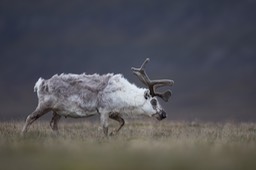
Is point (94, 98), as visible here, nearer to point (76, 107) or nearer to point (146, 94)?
point (76, 107)

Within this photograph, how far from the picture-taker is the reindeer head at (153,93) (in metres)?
15.8

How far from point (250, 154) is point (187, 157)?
112 centimetres

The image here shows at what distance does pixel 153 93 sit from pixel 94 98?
2.02 m

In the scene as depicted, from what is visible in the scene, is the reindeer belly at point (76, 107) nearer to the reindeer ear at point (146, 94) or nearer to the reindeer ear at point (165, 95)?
the reindeer ear at point (146, 94)

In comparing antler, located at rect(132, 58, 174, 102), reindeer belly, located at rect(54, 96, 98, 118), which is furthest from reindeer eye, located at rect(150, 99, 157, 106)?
→ reindeer belly, located at rect(54, 96, 98, 118)

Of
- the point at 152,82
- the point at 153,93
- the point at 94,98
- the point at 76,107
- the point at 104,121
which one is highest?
the point at 152,82

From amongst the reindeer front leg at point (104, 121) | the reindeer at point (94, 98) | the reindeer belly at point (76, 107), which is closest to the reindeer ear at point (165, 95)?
the reindeer at point (94, 98)

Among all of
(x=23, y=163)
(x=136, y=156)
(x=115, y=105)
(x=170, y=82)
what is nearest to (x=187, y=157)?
(x=136, y=156)

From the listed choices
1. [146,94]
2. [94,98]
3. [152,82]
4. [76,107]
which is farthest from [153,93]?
[76,107]

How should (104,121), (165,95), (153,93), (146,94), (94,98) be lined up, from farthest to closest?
(165,95) → (153,93) → (146,94) → (94,98) → (104,121)

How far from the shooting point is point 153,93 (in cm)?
1630

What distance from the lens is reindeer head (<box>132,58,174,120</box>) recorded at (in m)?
15.8

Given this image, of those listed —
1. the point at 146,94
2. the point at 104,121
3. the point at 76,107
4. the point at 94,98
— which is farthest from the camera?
the point at 146,94

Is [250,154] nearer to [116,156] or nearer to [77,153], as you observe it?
[116,156]
